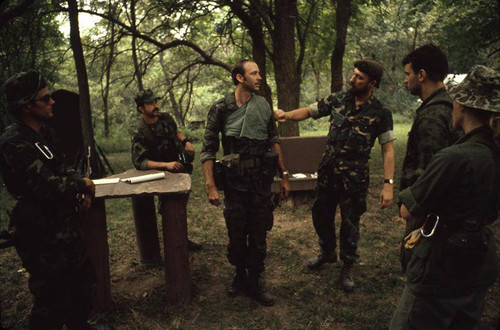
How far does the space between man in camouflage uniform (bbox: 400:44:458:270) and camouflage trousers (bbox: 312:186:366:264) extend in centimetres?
110

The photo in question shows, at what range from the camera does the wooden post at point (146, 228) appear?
4.56 m

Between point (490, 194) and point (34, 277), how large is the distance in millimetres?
3022

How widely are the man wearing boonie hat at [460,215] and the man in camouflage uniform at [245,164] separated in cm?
177

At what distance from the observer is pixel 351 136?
3789 mm

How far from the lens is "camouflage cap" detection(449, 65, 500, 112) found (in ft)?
5.96

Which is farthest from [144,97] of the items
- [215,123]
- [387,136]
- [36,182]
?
[387,136]

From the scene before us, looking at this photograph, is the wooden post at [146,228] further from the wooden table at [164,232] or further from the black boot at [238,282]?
the black boot at [238,282]

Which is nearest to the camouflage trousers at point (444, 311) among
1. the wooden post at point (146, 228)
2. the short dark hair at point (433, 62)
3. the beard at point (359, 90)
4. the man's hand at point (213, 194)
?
the short dark hair at point (433, 62)

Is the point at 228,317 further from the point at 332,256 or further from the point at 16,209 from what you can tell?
the point at 16,209

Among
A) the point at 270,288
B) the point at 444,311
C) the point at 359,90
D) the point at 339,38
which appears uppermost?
the point at 339,38

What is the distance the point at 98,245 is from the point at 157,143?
5.18 feet

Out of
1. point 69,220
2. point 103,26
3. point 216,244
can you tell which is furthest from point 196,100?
point 69,220

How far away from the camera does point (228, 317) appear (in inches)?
139

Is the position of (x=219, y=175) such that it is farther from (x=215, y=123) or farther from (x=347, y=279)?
(x=347, y=279)
